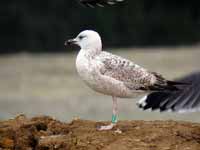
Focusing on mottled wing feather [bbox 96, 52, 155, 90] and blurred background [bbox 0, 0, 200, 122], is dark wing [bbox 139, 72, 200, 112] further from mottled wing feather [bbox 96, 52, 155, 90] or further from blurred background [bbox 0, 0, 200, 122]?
blurred background [bbox 0, 0, 200, 122]

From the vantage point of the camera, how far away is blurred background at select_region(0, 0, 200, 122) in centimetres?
1338

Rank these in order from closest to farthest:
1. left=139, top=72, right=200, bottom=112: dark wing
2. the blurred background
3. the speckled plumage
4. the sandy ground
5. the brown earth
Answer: the brown earth < the speckled plumage < left=139, top=72, right=200, bottom=112: dark wing < the sandy ground < the blurred background

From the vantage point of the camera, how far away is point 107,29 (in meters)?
14.6

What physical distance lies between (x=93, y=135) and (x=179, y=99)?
1717 mm

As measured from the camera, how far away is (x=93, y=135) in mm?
3572

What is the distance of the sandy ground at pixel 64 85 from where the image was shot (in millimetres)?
9672

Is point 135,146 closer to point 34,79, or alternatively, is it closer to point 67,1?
point 34,79

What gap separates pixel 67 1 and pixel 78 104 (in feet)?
17.0

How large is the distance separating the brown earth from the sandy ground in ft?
17.2

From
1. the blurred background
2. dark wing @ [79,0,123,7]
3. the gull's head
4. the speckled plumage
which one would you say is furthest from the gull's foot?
the blurred background

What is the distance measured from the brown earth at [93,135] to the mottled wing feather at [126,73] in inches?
8.8

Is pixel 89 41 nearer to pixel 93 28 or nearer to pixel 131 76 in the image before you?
pixel 131 76

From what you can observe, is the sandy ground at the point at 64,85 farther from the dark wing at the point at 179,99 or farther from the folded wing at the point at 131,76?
the folded wing at the point at 131,76

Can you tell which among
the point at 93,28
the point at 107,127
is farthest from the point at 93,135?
the point at 93,28
